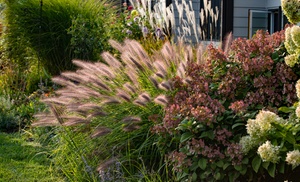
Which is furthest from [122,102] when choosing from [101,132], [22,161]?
[22,161]

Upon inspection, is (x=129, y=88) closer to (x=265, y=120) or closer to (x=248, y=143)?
(x=248, y=143)

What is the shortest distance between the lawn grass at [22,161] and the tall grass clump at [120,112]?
1.17 feet

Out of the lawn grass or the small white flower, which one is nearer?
the small white flower

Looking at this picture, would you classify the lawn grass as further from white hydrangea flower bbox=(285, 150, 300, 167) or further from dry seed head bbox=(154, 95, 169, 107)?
white hydrangea flower bbox=(285, 150, 300, 167)

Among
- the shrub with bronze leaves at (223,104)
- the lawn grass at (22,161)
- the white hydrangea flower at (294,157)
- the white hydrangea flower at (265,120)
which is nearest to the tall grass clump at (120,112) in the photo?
the shrub with bronze leaves at (223,104)

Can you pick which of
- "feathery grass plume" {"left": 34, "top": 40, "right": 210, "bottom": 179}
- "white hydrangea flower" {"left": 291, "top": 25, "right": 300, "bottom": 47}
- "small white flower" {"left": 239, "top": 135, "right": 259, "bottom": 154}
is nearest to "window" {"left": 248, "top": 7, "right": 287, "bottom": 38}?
"feathery grass plume" {"left": 34, "top": 40, "right": 210, "bottom": 179}

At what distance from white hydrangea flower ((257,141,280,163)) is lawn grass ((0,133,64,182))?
79.1 inches

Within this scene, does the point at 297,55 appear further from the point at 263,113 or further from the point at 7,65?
the point at 7,65

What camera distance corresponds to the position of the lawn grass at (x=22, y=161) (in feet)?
17.1

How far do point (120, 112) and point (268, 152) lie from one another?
5.65 feet

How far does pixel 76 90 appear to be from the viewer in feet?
16.1

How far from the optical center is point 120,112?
16.0 ft

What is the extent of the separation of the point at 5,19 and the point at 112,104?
21.1 feet

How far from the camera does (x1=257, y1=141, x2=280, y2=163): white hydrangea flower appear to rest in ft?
11.2
